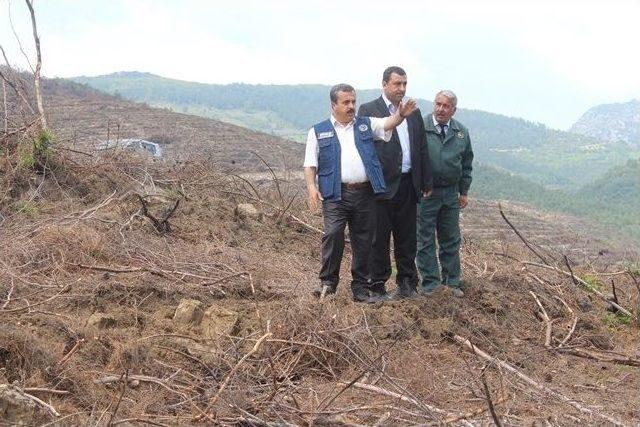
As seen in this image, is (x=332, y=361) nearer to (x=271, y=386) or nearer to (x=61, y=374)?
(x=271, y=386)

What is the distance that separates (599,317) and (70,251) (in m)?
4.44

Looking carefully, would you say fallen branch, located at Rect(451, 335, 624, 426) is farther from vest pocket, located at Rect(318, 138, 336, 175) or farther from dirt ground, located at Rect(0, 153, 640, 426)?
vest pocket, located at Rect(318, 138, 336, 175)

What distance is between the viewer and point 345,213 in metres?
5.64

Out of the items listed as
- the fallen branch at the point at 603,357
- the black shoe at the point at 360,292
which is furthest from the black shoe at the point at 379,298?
the fallen branch at the point at 603,357

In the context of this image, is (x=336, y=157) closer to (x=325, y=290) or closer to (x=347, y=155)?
(x=347, y=155)

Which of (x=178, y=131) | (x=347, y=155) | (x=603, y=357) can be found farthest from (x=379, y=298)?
(x=178, y=131)

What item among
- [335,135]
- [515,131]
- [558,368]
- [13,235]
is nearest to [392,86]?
[335,135]

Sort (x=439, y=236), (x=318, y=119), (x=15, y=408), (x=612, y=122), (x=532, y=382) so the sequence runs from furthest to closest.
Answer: (x=612, y=122) < (x=318, y=119) < (x=439, y=236) < (x=532, y=382) < (x=15, y=408)

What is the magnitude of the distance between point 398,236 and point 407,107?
3.93ft

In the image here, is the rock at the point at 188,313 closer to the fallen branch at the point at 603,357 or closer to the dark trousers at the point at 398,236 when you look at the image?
the dark trousers at the point at 398,236

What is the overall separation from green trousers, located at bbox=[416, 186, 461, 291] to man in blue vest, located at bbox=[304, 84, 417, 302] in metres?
0.64

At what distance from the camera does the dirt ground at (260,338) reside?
3779mm

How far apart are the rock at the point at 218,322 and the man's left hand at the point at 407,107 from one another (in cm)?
174

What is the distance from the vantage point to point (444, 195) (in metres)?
6.09
